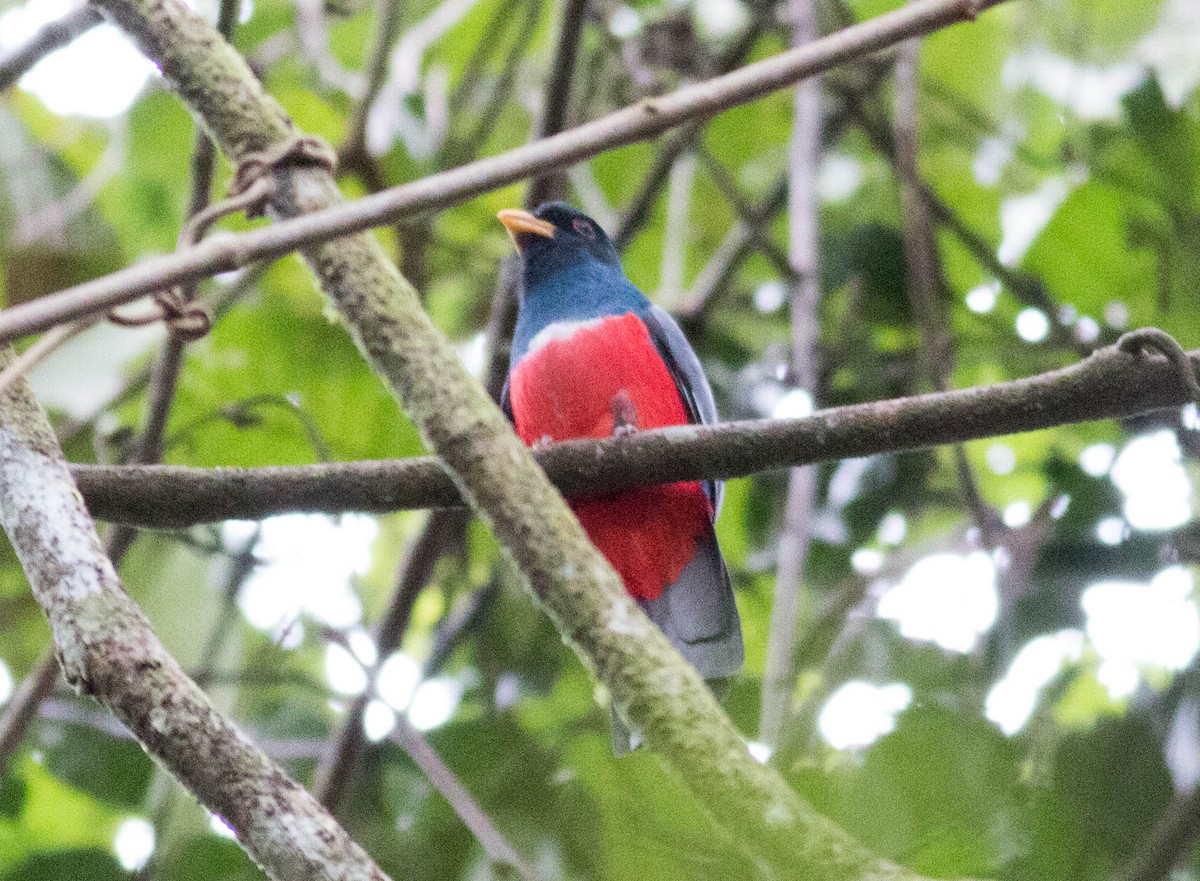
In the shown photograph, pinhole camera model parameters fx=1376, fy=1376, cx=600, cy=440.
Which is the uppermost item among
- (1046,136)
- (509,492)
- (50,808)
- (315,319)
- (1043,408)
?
(1046,136)

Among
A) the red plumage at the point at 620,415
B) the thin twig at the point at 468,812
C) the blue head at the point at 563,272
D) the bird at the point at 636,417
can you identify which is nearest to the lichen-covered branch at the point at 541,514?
the thin twig at the point at 468,812

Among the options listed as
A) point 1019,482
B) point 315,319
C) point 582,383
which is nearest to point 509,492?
point 582,383

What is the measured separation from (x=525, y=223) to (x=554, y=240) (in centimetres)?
13

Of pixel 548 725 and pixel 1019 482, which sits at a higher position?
pixel 1019 482

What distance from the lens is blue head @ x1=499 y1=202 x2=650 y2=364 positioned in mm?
4180

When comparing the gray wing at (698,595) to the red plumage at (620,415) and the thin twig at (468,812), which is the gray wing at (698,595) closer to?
the red plumage at (620,415)

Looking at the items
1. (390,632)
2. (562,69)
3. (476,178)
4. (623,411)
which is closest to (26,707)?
(390,632)

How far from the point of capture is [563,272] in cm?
438

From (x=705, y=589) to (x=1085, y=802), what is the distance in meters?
1.14

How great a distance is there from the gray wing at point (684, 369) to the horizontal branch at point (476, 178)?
2.27 metres

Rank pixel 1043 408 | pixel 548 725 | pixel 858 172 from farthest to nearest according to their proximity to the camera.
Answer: pixel 858 172, pixel 548 725, pixel 1043 408

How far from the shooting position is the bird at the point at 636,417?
3.52 m

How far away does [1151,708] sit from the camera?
2.95 m

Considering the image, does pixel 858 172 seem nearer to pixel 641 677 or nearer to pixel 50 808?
pixel 50 808
